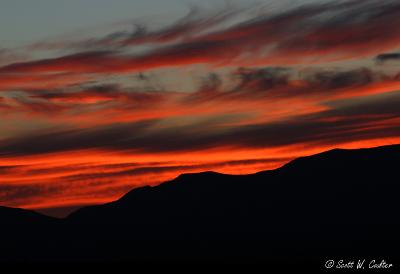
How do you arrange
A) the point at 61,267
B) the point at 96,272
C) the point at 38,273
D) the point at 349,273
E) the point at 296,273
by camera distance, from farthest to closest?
the point at 61,267 < the point at 38,273 < the point at 96,272 < the point at 296,273 < the point at 349,273

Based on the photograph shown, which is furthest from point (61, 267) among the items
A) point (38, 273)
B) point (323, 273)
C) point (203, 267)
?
point (323, 273)

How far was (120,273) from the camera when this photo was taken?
108 m

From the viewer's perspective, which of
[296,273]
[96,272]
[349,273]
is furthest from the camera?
[96,272]

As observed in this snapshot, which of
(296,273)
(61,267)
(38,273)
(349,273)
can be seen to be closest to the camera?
(349,273)

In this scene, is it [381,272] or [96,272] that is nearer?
[381,272]

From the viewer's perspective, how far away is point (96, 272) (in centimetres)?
10488

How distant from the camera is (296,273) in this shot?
97.2m

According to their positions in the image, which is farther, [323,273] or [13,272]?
[13,272]

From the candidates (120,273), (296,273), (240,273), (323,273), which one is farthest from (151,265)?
(323,273)

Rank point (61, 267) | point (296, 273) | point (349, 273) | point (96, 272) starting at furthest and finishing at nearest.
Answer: point (61, 267), point (96, 272), point (296, 273), point (349, 273)

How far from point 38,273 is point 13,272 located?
878 centimetres

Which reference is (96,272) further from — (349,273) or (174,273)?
(349,273)

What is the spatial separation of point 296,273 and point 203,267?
1474cm

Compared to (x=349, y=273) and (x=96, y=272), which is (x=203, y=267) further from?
(x=349, y=273)
